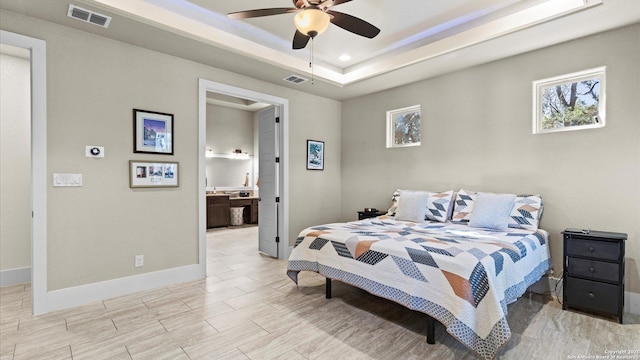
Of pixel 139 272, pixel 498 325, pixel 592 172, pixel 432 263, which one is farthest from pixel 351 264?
pixel 592 172

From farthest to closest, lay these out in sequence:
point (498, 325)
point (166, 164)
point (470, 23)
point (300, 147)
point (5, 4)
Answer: point (300, 147) → point (166, 164) → point (470, 23) → point (5, 4) → point (498, 325)

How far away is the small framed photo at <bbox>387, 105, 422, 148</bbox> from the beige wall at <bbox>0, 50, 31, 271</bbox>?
4.94 m

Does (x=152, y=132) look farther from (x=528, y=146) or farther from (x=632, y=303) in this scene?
(x=632, y=303)

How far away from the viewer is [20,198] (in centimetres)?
374

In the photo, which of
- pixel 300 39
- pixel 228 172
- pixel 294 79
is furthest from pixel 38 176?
pixel 228 172

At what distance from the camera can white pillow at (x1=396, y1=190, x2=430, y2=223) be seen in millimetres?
3797

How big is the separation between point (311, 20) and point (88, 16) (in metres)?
2.05

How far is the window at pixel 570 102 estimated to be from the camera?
10.2 ft

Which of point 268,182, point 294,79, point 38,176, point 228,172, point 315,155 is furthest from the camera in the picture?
point 228,172

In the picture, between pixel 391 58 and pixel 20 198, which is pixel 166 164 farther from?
pixel 391 58

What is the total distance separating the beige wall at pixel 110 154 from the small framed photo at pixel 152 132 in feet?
0.21

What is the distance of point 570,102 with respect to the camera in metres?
3.28

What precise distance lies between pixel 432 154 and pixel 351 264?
2.39m

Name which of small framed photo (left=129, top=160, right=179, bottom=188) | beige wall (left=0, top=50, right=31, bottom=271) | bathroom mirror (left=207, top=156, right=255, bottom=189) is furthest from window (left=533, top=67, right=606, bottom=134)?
bathroom mirror (left=207, top=156, right=255, bottom=189)
